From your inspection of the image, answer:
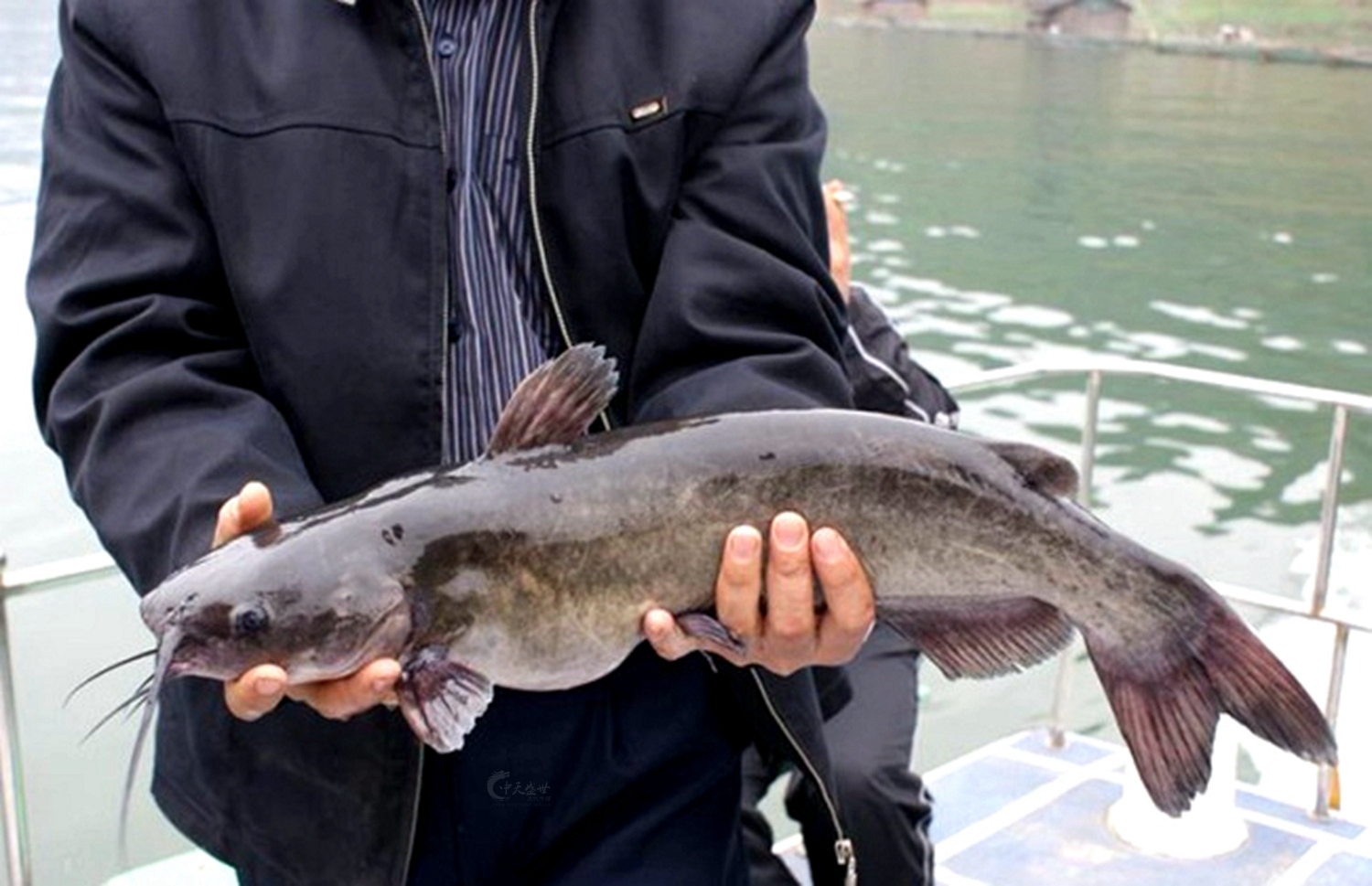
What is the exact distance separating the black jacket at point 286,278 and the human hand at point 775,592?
8.4 inches

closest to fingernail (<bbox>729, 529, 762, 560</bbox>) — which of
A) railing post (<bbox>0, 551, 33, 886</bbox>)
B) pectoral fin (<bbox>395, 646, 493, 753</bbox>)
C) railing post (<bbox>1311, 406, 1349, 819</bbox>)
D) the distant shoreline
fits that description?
pectoral fin (<bbox>395, 646, 493, 753</bbox>)

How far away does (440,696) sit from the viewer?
1.92 m

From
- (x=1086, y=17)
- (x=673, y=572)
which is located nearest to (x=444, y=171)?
(x=673, y=572)

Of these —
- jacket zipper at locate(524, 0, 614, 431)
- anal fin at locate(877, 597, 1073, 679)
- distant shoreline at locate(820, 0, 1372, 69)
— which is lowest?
distant shoreline at locate(820, 0, 1372, 69)

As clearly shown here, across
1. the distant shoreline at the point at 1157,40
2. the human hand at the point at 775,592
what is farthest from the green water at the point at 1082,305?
the distant shoreline at the point at 1157,40

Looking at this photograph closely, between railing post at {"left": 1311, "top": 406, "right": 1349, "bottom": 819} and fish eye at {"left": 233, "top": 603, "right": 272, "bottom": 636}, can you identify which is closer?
fish eye at {"left": 233, "top": 603, "right": 272, "bottom": 636}

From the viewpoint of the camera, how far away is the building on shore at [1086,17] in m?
61.8

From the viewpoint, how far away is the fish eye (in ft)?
6.21

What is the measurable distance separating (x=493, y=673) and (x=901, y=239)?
21682 millimetres

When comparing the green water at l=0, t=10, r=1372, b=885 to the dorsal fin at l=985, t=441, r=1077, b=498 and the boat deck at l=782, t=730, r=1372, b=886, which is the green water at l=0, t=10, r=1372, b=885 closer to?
the boat deck at l=782, t=730, r=1372, b=886

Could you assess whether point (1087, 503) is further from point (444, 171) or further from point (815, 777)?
point (444, 171)

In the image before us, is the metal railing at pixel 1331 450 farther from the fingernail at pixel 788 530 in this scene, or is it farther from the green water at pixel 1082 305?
the fingernail at pixel 788 530

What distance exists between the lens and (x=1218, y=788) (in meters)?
4.50

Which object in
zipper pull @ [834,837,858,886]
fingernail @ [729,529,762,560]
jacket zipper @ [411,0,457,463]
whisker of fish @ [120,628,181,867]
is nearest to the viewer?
whisker of fish @ [120,628,181,867]
